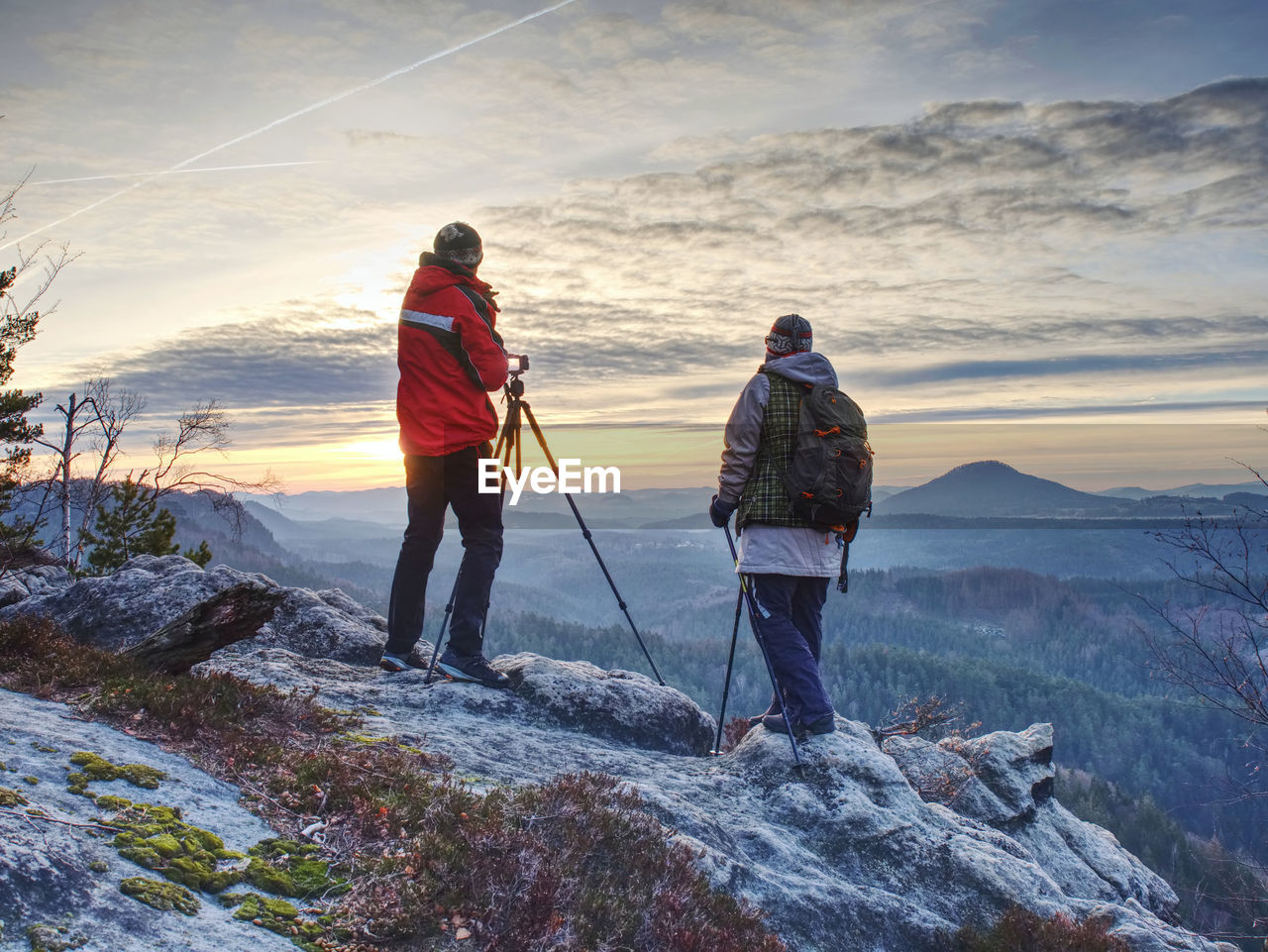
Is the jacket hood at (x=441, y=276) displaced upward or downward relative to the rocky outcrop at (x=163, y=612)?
upward

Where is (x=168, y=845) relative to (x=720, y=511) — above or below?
below

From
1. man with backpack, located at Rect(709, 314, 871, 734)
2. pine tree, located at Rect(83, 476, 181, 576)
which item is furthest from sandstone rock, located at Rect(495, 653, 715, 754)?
pine tree, located at Rect(83, 476, 181, 576)

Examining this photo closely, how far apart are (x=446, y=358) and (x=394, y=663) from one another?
406 cm

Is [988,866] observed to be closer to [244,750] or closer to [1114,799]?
[244,750]

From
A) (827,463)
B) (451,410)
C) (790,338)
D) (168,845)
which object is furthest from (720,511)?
(168,845)

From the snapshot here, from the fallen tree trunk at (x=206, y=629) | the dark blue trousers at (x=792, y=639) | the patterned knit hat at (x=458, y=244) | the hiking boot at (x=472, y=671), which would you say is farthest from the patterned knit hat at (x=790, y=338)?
the fallen tree trunk at (x=206, y=629)

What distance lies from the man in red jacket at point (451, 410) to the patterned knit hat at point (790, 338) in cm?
302

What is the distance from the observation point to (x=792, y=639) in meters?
8.18

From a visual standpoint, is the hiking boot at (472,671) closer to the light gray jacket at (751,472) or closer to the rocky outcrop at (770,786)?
the rocky outcrop at (770,786)

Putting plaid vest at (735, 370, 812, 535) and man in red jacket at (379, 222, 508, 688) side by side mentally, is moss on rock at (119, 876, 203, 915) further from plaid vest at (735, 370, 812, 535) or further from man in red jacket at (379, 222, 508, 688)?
plaid vest at (735, 370, 812, 535)

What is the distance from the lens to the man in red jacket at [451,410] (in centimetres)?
843

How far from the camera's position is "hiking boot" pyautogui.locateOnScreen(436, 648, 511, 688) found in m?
9.38

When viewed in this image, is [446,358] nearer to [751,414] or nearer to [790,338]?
[751,414]

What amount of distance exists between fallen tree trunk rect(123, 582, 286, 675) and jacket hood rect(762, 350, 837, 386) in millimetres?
5419
